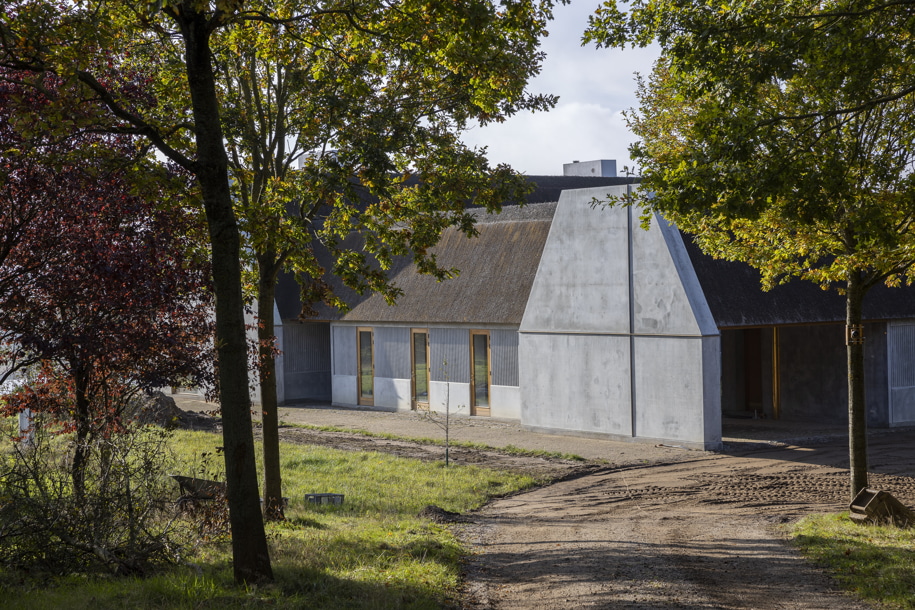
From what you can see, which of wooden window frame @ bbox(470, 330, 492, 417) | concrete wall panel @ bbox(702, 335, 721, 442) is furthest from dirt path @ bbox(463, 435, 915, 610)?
wooden window frame @ bbox(470, 330, 492, 417)

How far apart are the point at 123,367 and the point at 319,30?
4.51m

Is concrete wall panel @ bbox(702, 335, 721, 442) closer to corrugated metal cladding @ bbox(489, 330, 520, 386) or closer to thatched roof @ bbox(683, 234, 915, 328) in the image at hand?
thatched roof @ bbox(683, 234, 915, 328)

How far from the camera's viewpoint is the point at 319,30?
10.4m

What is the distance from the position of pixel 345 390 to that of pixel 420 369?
372cm

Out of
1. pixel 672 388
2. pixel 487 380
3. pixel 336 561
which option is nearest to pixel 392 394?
pixel 487 380

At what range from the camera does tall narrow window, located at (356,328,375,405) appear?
93.1ft

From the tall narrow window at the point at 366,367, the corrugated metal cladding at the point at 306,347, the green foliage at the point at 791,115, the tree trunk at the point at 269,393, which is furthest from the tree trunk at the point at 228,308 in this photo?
the corrugated metal cladding at the point at 306,347

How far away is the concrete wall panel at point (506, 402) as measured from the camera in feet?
78.9

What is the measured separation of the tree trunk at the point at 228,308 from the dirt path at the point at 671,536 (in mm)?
2254

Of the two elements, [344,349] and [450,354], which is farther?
[344,349]

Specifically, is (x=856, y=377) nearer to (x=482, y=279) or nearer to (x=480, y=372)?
(x=480, y=372)

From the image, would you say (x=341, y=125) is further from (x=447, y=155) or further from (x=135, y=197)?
(x=135, y=197)

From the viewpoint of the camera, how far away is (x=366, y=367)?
2856 centimetres

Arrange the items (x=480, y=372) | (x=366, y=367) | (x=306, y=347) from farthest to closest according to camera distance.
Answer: (x=306, y=347), (x=366, y=367), (x=480, y=372)
